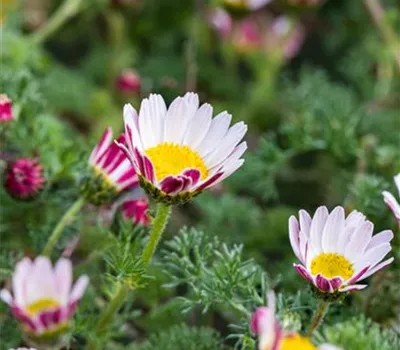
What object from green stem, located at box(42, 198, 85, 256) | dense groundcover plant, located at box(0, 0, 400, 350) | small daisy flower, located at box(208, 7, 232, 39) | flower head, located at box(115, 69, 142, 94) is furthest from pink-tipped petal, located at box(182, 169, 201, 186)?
small daisy flower, located at box(208, 7, 232, 39)

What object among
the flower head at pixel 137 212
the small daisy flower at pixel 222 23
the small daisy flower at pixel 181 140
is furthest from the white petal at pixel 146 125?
the small daisy flower at pixel 222 23

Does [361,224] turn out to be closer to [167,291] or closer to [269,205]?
[167,291]

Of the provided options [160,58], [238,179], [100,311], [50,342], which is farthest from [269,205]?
[50,342]

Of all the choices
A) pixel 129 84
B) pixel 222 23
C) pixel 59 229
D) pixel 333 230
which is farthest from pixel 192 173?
pixel 222 23

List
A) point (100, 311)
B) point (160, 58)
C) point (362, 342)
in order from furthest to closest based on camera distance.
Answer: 1. point (160, 58)
2. point (100, 311)
3. point (362, 342)

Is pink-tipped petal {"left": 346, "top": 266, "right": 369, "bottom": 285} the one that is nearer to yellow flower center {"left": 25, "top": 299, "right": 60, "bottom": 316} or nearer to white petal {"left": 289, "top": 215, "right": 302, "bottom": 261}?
white petal {"left": 289, "top": 215, "right": 302, "bottom": 261}

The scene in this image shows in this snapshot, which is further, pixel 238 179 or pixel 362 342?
pixel 238 179

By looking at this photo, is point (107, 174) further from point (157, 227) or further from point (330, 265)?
point (330, 265)
